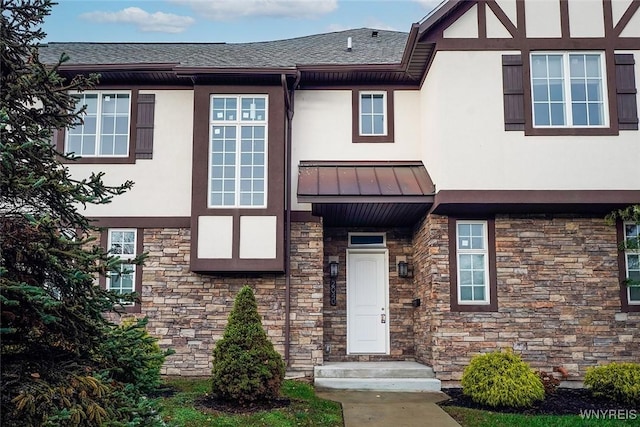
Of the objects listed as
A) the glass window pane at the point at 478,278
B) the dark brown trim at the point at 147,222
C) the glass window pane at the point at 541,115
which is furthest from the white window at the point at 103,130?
the glass window pane at the point at 541,115

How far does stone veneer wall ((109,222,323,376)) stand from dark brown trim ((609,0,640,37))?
247 inches

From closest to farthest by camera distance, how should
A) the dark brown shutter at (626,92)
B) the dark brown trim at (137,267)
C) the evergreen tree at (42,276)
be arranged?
the evergreen tree at (42,276), the dark brown shutter at (626,92), the dark brown trim at (137,267)

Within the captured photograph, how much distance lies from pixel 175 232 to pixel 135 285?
1158 millimetres

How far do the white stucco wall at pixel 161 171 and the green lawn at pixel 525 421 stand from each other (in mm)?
5946

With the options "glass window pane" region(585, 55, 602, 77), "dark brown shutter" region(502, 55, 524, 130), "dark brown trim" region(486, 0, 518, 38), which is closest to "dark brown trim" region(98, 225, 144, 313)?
"dark brown shutter" region(502, 55, 524, 130)

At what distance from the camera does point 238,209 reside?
10.5 metres

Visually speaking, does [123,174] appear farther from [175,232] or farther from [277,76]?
[277,76]

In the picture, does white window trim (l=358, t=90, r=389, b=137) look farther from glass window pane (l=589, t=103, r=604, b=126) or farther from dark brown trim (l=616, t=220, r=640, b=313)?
dark brown trim (l=616, t=220, r=640, b=313)

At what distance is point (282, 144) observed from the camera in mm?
10711

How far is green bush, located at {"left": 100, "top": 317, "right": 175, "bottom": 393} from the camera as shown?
4.12m

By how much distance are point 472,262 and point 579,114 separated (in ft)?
9.80

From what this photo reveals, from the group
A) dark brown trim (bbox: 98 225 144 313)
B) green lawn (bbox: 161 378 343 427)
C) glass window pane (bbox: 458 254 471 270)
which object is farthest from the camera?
dark brown trim (bbox: 98 225 144 313)

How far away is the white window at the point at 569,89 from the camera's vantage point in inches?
394

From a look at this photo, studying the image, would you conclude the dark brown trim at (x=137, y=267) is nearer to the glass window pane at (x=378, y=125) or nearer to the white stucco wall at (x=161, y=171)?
the white stucco wall at (x=161, y=171)
